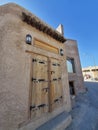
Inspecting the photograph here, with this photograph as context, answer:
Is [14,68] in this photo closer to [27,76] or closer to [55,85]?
[27,76]

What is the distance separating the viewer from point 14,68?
2.70 m

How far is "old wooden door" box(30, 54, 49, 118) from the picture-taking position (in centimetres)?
300

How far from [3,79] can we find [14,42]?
129 centimetres

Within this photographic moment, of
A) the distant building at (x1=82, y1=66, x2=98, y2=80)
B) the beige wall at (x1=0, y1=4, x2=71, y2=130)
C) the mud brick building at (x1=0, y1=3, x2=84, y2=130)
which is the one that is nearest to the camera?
the beige wall at (x1=0, y1=4, x2=71, y2=130)

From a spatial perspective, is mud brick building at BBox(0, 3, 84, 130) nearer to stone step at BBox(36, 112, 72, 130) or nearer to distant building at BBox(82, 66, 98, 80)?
stone step at BBox(36, 112, 72, 130)

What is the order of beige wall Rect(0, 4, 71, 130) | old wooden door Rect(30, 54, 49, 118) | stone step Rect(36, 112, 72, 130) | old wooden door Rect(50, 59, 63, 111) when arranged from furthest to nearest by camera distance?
old wooden door Rect(50, 59, 63, 111), old wooden door Rect(30, 54, 49, 118), stone step Rect(36, 112, 72, 130), beige wall Rect(0, 4, 71, 130)

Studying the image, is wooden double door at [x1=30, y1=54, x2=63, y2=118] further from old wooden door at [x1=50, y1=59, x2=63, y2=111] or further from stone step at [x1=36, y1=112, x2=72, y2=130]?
stone step at [x1=36, y1=112, x2=72, y2=130]

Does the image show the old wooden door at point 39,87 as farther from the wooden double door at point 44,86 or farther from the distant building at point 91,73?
the distant building at point 91,73

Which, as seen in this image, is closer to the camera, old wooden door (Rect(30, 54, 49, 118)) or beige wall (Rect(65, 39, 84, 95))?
old wooden door (Rect(30, 54, 49, 118))

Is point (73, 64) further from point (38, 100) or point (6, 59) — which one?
point (6, 59)

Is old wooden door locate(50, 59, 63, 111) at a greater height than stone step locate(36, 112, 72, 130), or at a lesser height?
greater

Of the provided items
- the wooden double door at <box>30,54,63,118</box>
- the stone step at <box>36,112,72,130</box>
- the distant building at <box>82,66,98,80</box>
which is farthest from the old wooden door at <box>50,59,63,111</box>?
the distant building at <box>82,66,98,80</box>

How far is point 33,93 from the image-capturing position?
10.0 ft

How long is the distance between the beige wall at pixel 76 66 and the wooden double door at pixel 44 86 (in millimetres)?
3945
